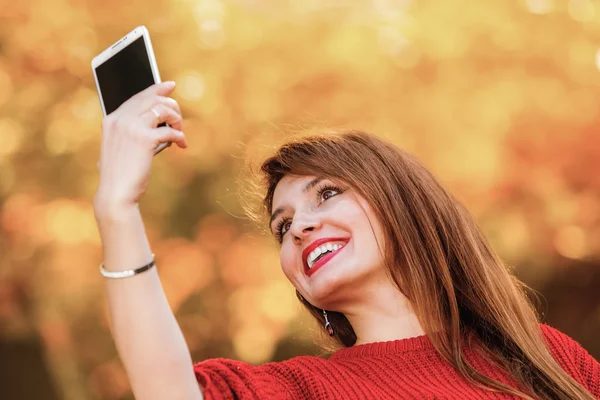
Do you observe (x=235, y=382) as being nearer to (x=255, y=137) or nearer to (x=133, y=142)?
(x=133, y=142)

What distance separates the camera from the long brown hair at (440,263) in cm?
140

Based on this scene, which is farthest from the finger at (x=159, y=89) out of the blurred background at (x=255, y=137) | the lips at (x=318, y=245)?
the blurred background at (x=255, y=137)

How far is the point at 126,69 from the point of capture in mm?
1149

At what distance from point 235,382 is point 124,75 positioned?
1.51 feet

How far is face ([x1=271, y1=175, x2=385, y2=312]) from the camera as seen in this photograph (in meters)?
1.40

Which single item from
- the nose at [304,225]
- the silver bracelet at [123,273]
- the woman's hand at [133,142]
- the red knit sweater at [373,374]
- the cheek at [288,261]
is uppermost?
the woman's hand at [133,142]

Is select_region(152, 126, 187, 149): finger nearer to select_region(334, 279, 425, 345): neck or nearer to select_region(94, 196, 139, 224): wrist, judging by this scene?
select_region(94, 196, 139, 224): wrist

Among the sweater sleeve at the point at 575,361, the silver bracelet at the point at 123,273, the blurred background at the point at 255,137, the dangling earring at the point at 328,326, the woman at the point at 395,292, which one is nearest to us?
the silver bracelet at the point at 123,273

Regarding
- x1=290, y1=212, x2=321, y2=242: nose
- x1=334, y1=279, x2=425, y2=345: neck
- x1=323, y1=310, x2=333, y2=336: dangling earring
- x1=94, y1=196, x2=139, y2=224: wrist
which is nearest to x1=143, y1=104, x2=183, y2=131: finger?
x1=94, y1=196, x2=139, y2=224: wrist

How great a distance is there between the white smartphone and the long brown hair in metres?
0.45

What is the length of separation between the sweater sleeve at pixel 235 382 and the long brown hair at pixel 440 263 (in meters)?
0.33

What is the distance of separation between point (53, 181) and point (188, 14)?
27.1 inches

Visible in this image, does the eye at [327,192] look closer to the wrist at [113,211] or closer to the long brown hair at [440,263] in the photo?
the long brown hair at [440,263]

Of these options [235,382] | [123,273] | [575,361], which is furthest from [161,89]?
[575,361]
